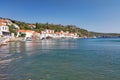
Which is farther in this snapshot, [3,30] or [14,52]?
[3,30]

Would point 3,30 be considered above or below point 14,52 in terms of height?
above

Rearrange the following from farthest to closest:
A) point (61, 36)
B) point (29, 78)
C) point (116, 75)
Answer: point (61, 36) < point (116, 75) < point (29, 78)

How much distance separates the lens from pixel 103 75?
55.2ft

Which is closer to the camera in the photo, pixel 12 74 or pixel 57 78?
pixel 57 78

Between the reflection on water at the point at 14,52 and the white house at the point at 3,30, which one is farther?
the white house at the point at 3,30

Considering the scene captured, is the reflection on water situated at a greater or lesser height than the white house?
lesser

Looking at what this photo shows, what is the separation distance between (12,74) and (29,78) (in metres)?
1.99

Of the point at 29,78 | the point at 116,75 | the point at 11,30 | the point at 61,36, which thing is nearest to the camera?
the point at 29,78

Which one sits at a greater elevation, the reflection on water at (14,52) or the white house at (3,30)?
the white house at (3,30)

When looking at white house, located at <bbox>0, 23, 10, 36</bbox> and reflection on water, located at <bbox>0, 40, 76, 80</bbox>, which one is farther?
white house, located at <bbox>0, 23, 10, 36</bbox>

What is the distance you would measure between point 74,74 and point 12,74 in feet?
16.0

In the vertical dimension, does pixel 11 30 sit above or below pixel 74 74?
above

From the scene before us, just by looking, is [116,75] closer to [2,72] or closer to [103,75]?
[103,75]

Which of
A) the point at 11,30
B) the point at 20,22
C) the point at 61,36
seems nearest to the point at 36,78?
the point at 11,30
